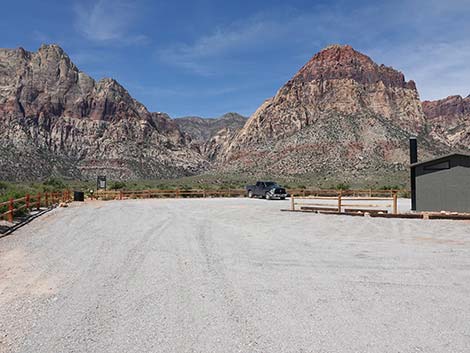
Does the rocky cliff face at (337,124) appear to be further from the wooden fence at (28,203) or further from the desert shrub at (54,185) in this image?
the wooden fence at (28,203)

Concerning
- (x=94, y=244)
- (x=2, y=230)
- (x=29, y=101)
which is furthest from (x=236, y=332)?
(x=29, y=101)

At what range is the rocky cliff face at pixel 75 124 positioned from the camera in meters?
121

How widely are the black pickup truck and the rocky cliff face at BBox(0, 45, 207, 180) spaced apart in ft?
262

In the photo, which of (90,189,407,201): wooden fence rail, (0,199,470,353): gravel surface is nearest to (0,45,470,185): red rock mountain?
(90,189,407,201): wooden fence rail

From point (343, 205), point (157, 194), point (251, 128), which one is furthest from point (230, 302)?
point (251, 128)

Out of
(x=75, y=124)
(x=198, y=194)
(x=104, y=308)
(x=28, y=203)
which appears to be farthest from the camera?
(x=75, y=124)

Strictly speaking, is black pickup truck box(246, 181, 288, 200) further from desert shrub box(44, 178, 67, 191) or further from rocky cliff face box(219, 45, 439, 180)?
rocky cliff face box(219, 45, 439, 180)

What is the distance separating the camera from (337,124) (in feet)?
330

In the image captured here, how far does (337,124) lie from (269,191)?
63.7 m

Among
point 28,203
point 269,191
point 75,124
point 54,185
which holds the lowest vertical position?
point 28,203

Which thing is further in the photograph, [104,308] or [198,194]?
[198,194]

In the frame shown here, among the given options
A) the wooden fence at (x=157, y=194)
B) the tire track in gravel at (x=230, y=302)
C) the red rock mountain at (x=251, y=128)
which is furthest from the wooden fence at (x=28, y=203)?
the red rock mountain at (x=251, y=128)

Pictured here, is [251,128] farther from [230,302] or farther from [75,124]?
[230,302]

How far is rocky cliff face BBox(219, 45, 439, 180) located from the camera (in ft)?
295
